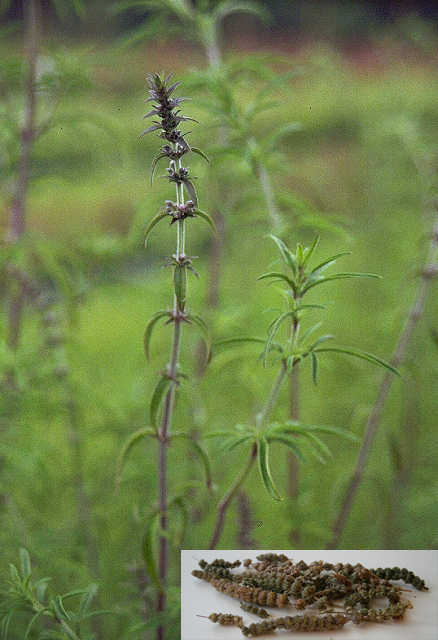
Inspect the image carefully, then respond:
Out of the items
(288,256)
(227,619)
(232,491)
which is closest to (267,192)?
(288,256)

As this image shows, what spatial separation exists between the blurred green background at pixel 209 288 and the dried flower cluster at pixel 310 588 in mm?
112

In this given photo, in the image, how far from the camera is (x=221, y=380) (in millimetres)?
963

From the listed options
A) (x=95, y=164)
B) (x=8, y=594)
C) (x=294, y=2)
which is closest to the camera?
(x=8, y=594)

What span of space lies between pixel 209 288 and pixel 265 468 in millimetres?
521

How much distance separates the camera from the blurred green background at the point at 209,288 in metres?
0.81

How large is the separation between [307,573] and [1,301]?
60 cm

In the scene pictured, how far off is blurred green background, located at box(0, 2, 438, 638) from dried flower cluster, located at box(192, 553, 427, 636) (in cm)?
11

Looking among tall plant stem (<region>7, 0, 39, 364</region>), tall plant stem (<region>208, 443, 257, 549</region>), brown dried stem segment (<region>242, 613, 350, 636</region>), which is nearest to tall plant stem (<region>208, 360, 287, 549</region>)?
tall plant stem (<region>208, 443, 257, 549</region>)

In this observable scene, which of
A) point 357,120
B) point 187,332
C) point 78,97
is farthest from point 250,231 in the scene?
point 357,120

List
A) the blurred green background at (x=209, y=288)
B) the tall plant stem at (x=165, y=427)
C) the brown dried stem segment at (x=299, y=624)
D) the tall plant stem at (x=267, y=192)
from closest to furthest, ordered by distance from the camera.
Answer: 1. the tall plant stem at (x=165, y=427)
2. the brown dried stem segment at (x=299, y=624)
3. the tall plant stem at (x=267, y=192)
4. the blurred green background at (x=209, y=288)

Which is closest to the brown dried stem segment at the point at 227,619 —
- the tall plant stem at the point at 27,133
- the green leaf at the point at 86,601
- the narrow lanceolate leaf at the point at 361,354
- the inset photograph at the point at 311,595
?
the inset photograph at the point at 311,595

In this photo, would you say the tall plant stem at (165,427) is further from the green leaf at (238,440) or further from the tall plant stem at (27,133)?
the tall plant stem at (27,133)

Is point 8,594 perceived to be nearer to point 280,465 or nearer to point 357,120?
point 280,465

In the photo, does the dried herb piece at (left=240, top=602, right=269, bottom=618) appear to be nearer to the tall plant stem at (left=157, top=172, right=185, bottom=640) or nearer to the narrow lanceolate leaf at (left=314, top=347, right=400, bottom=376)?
the tall plant stem at (left=157, top=172, right=185, bottom=640)
